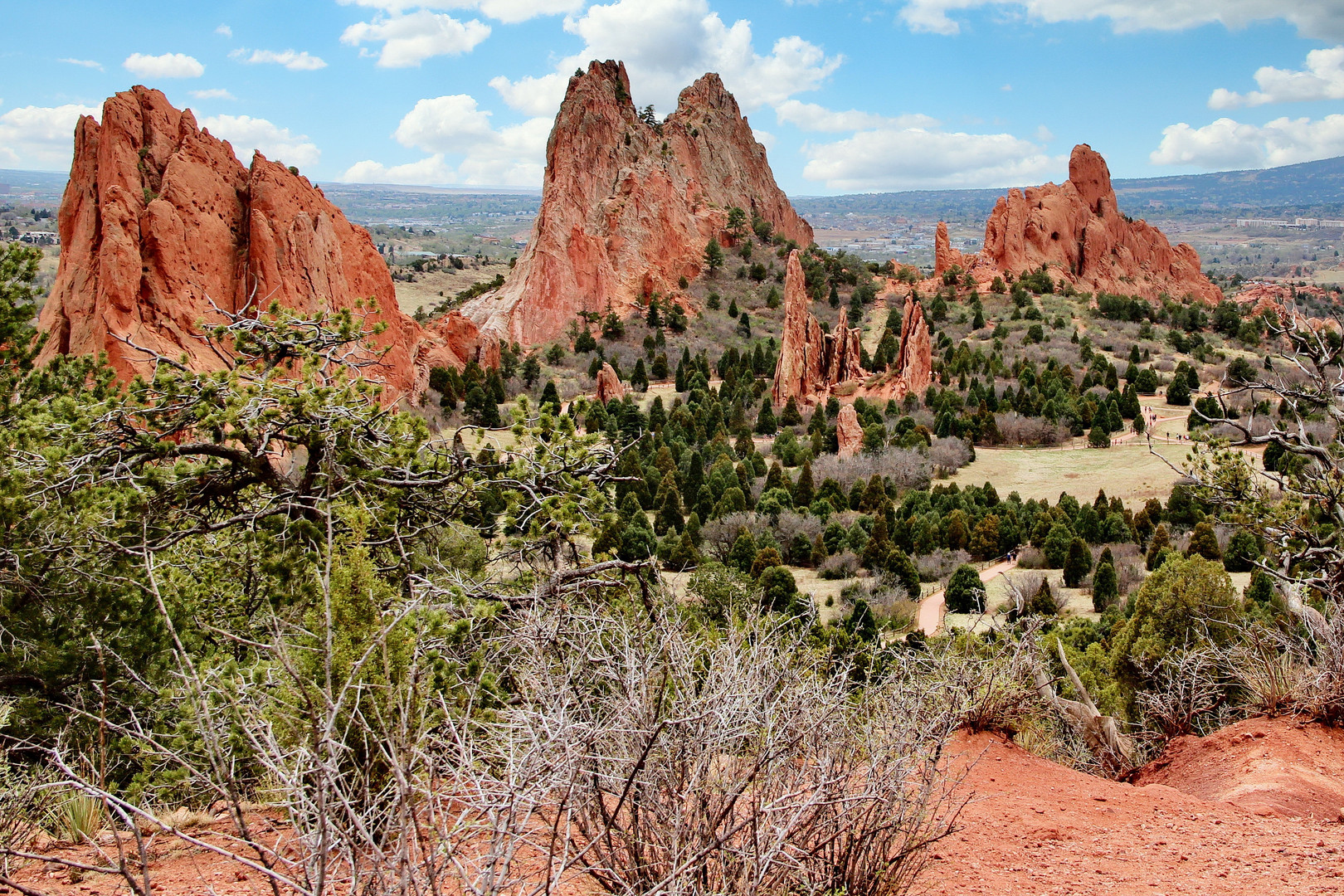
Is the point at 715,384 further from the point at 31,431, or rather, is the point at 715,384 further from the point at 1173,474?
the point at 31,431

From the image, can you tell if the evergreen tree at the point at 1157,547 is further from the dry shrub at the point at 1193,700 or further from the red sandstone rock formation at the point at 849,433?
the dry shrub at the point at 1193,700

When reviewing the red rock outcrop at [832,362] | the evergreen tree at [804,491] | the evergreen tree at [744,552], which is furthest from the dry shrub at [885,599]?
the red rock outcrop at [832,362]

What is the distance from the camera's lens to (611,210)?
53.0m

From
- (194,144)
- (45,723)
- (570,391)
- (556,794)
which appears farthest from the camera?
(570,391)

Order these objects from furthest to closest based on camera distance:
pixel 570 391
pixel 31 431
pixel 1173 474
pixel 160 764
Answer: pixel 570 391, pixel 1173 474, pixel 31 431, pixel 160 764

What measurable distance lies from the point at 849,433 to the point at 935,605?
42.0ft

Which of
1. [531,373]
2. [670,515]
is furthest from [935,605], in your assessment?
[531,373]

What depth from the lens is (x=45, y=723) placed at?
18.2 ft

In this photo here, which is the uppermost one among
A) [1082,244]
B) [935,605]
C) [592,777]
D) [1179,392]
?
[1082,244]

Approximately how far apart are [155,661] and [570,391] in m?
35.1

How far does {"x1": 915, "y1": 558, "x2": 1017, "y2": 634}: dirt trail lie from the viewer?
61.8 ft

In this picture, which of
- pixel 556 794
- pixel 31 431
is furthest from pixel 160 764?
pixel 556 794

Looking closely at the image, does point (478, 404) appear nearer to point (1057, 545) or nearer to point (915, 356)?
point (915, 356)

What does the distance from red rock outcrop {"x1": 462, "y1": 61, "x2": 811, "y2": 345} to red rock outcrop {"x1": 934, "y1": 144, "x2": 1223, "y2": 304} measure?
17.3 m
